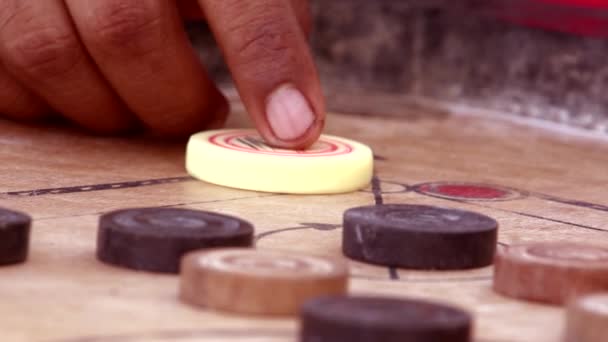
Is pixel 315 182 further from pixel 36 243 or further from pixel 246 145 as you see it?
pixel 36 243

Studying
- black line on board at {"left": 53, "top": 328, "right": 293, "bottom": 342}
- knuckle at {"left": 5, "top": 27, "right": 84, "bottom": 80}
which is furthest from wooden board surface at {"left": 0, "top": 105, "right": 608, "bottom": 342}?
knuckle at {"left": 5, "top": 27, "right": 84, "bottom": 80}

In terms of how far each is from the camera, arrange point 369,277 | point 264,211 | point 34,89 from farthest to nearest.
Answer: point 34,89 → point 264,211 → point 369,277

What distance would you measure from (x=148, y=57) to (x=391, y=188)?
1.63 feet

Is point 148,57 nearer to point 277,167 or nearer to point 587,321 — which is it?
point 277,167

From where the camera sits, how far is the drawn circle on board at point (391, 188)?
1.77 m

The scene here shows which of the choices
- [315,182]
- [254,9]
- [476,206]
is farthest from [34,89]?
[476,206]

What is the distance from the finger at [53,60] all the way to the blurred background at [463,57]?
86cm

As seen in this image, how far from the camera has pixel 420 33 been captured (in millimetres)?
3301

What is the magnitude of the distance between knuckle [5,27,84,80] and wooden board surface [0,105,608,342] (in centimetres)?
13

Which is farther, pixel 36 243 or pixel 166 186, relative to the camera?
pixel 166 186

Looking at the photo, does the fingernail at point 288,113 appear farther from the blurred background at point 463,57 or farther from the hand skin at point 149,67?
the blurred background at point 463,57

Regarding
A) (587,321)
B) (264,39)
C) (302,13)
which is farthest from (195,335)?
(302,13)

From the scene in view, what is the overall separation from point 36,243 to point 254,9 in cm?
76

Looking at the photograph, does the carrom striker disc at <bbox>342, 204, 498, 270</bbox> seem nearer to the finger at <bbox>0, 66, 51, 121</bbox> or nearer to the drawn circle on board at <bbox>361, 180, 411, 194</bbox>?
the drawn circle on board at <bbox>361, 180, 411, 194</bbox>
